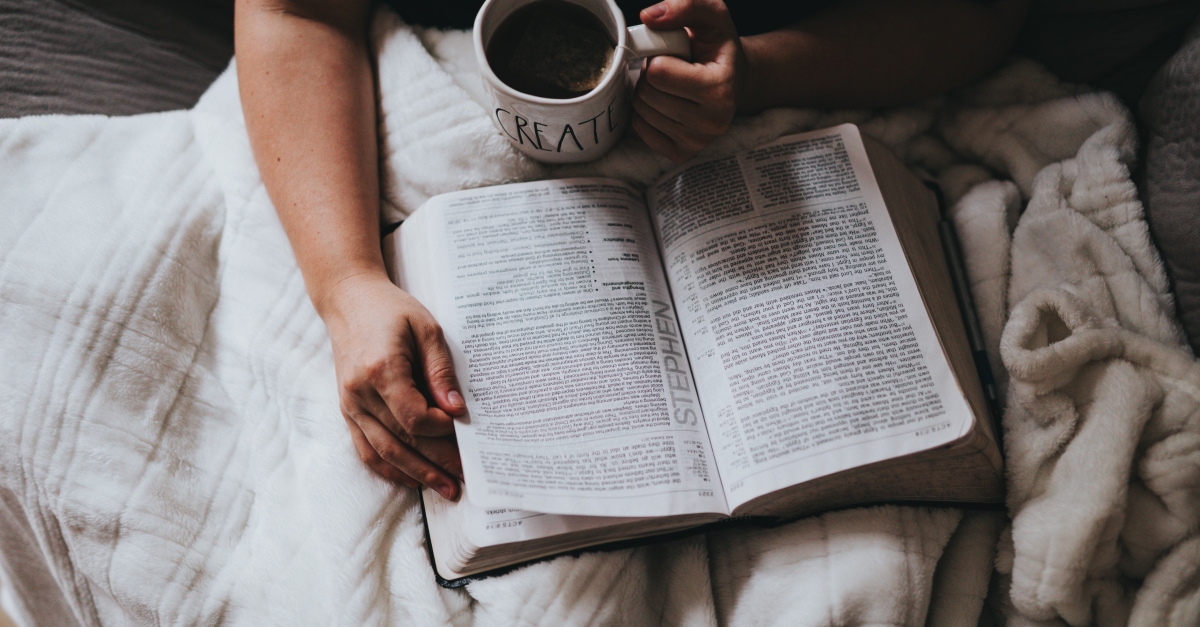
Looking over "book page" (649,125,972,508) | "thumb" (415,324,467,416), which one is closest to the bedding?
"book page" (649,125,972,508)

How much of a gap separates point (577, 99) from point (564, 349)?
0.74ft

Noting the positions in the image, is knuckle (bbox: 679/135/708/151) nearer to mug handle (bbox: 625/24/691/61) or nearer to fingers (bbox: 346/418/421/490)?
mug handle (bbox: 625/24/691/61)

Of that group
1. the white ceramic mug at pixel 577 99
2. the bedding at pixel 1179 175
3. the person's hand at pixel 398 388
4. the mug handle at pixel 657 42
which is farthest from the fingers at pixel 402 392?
the bedding at pixel 1179 175

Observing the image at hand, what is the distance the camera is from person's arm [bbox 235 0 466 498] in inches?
24.7

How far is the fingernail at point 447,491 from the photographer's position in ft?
2.08

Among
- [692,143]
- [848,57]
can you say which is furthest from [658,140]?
[848,57]

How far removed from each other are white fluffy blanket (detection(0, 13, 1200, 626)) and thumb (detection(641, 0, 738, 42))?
0.37 feet

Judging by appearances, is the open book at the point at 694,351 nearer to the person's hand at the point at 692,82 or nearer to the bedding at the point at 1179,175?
Answer: the person's hand at the point at 692,82

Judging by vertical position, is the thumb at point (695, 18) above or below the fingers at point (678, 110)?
above

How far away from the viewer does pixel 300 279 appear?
0.76m

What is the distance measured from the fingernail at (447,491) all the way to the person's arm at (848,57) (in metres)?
0.38

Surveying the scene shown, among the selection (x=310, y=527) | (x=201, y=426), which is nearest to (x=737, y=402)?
(x=310, y=527)

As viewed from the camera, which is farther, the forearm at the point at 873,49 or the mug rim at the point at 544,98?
the forearm at the point at 873,49

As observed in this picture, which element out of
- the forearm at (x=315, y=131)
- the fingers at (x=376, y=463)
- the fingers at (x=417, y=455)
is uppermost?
the forearm at (x=315, y=131)
